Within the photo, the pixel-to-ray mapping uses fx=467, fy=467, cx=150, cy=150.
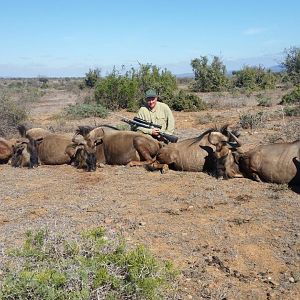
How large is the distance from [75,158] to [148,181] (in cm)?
265

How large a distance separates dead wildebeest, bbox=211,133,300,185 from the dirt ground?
24 cm

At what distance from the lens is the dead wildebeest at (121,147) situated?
11516mm

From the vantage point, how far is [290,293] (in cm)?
516

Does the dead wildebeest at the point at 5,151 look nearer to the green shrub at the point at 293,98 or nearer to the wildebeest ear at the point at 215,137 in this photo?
the wildebeest ear at the point at 215,137

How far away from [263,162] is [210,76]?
27.0m

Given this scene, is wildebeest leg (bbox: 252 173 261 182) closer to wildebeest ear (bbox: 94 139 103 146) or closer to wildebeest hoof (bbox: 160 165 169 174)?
wildebeest hoof (bbox: 160 165 169 174)

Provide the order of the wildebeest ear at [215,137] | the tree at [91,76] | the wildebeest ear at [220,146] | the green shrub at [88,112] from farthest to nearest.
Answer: the tree at [91,76], the green shrub at [88,112], the wildebeest ear at [215,137], the wildebeest ear at [220,146]

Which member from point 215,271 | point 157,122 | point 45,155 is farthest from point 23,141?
point 215,271

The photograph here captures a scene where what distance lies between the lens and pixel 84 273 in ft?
13.1

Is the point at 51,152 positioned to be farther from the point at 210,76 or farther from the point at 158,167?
Result: the point at 210,76

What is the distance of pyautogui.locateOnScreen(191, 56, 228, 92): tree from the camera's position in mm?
35531

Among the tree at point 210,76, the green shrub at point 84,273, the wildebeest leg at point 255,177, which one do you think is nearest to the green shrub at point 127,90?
the tree at point 210,76

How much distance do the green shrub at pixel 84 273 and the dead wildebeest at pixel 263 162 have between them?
4.90m

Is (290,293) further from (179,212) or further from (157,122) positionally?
(157,122)
